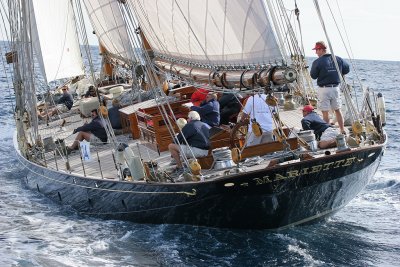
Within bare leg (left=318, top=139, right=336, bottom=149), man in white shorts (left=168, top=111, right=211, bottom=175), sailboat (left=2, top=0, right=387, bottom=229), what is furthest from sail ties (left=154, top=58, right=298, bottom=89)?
bare leg (left=318, top=139, right=336, bottom=149)

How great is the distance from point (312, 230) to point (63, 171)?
18.9 feet

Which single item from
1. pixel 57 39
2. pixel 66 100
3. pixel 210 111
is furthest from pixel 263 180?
pixel 57 39

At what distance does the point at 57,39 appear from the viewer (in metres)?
29.4

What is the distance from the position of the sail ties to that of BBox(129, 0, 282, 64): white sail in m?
0.15

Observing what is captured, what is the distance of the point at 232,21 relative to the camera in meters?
14.1

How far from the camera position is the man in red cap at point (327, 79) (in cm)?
1822

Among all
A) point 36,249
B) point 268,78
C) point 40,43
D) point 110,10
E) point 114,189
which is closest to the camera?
point 268,78

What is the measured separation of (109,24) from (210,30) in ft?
33.7

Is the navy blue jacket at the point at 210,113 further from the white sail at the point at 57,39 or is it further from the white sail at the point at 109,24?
the white sail at the point at 57,39

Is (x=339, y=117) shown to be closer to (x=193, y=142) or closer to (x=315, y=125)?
(x=315, y=125)

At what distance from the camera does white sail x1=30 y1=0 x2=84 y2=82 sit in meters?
28.3

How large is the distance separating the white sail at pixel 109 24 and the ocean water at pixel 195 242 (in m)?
6.41

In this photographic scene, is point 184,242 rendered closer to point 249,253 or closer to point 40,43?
point 249,253

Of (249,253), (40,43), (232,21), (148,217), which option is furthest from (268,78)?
(40,43)
